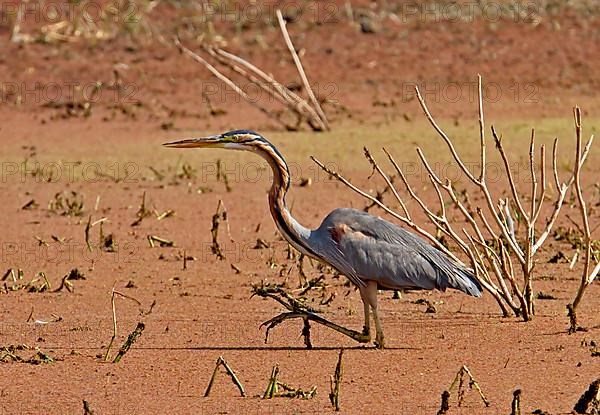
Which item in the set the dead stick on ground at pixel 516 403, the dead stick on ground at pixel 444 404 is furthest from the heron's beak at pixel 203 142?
the dead stick on ground at pixel 516 403

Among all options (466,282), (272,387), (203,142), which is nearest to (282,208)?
(203,142)

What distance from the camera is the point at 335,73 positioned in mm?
17516

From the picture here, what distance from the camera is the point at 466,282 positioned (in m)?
7.62

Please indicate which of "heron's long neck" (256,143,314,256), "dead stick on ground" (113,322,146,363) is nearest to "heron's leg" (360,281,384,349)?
"heron's long neck" (256,143,314,256)

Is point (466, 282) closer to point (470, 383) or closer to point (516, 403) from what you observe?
point (470, 383)

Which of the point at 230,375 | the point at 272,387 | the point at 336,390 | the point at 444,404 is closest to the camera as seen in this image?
the point at 444,404

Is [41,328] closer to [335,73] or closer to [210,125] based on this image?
[210,125]

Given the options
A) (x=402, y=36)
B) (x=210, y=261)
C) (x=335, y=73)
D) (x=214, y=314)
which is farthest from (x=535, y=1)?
(x=214, y=314)

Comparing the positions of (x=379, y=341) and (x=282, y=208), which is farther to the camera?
(x=282, y=208)

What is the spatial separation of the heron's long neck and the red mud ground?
58 centimetres

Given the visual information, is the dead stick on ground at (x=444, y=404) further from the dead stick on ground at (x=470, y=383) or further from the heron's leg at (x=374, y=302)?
the heron's leg at (x=374, y=302)

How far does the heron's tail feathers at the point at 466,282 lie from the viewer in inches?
299

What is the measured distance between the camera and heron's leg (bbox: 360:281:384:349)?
750 centimetres

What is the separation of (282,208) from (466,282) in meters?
1.06
